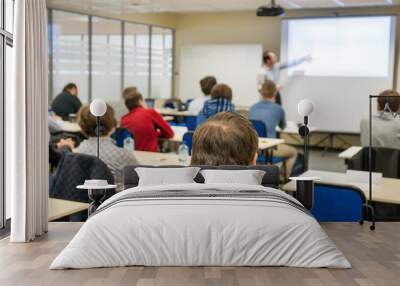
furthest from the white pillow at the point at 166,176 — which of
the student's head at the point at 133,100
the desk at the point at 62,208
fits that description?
the student's head at the point at 133,100

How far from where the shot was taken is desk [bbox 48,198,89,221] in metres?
3.32

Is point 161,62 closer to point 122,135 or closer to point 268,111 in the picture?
point 268,111

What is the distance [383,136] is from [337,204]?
1491mm

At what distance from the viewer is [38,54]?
2.79m

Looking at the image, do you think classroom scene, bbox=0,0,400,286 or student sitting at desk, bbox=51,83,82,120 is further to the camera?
student sitting at desk, bbox=51,83,82,120

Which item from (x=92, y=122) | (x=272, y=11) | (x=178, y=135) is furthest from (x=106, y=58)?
(x=92, y=122)

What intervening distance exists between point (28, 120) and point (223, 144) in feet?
3.52

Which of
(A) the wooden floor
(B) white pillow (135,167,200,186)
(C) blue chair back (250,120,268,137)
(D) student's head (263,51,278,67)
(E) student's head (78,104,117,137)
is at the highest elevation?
(D) student's head (263,51,278,67)

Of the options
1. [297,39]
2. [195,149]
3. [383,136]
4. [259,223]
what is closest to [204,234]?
[259,223]

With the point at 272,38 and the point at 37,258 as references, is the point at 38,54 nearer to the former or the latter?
the point at 37,258

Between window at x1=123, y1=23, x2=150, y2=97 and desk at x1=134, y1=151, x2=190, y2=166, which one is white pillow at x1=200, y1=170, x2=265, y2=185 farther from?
window at x1=123, y1=23, x2=150, y2=97

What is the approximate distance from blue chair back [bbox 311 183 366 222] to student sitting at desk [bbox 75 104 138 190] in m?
1.51

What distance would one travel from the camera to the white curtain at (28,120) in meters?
2.68

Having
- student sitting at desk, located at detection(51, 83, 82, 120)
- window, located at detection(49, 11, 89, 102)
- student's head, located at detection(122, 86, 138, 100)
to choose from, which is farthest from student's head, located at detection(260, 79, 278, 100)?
window, located at detection(49, 11, 89, 102)
